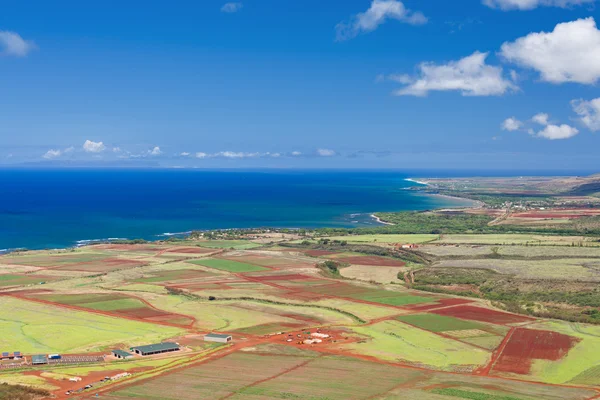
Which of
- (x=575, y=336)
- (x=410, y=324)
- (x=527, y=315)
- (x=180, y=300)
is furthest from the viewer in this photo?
(x=180, y=300)

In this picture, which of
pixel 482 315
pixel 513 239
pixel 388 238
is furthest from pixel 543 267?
pixel 388 238

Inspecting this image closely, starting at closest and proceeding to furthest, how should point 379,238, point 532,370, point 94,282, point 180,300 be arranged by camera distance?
point 532,370
point 180,300
point 94,282
point 379,238

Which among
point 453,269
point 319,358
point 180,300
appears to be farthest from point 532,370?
point 453,269

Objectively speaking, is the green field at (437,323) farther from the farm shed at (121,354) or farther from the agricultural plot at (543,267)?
the farm shed at (121,354)

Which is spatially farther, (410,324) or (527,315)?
(527,315)

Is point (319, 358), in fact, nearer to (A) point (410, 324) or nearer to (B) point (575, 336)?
(A) point (410, 324)

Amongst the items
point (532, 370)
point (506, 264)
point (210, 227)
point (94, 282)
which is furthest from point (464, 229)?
point (532, 370)

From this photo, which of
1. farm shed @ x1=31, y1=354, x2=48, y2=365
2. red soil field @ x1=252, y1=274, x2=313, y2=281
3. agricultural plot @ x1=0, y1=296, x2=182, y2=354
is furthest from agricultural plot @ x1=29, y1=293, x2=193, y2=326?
red soil field @ x1=252, y1=274, x2=313, y2=281
